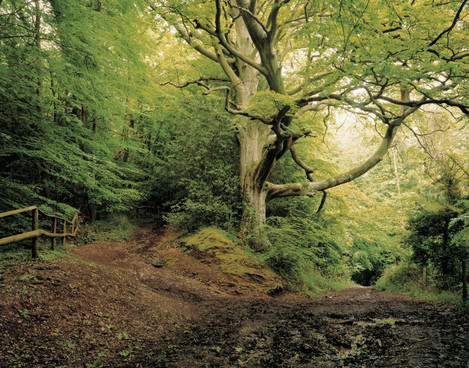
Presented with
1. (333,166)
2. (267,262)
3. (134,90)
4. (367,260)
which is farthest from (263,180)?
(367,260)

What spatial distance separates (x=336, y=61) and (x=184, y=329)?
6.86 meters

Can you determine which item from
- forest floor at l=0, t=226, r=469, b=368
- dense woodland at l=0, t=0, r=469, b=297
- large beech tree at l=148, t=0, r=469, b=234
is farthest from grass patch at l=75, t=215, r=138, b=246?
large beech tree at l=148, t=0, r=469, b=234

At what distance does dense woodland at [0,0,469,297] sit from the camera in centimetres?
576

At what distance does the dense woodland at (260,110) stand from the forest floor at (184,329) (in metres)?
2.36

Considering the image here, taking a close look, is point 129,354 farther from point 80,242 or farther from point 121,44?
point 80,242

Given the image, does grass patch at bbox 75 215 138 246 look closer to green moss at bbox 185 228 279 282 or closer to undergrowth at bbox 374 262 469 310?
green moss at bbox 185 228 279 282

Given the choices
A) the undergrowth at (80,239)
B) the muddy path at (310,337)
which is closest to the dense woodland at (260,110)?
the undergrowth at (80,239)

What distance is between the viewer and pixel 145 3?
820cm

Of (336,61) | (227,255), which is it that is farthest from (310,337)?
(336,61)

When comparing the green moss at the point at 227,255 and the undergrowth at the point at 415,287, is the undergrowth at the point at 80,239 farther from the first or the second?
the undergrowth at the point at 415,287

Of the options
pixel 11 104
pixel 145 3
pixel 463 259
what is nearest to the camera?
pixel 11 104

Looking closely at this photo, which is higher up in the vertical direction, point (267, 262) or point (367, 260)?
point (267, 262)

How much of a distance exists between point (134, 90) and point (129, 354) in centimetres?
1062

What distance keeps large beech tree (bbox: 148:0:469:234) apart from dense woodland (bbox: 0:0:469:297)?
0.06 m
